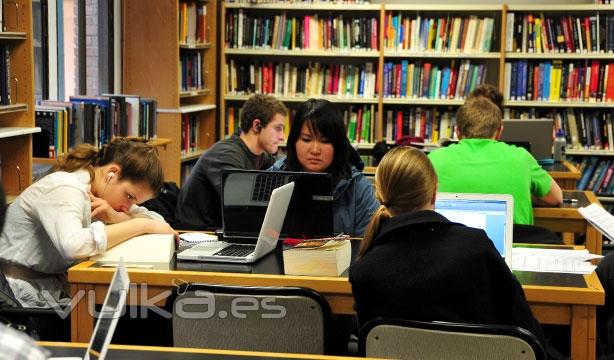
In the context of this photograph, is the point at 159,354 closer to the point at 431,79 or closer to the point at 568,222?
the point at 568,222

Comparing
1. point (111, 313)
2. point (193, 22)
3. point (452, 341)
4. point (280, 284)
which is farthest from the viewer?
point (193, 22)

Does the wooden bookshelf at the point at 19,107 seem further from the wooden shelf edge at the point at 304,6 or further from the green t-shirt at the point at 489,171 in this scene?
the wooden shelf edge at the point at 304,6

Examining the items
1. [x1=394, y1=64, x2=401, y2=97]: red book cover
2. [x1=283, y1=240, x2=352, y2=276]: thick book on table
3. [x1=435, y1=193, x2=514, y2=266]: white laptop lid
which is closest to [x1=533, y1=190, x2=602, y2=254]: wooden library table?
[x1=435, y1=193, x2=514, y2=266]: white laptop lid

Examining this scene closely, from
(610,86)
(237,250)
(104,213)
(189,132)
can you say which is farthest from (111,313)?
(610,86)

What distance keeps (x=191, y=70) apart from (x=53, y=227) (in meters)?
4.11

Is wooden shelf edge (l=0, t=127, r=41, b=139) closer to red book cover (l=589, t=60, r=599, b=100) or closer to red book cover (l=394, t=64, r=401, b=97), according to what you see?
red book cover (l=394, t=64, r=401, b=97)

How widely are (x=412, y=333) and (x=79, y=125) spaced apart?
128 inches

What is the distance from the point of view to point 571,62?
7012 mm

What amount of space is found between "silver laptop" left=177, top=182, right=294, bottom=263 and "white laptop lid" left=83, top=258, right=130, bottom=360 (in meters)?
1.28

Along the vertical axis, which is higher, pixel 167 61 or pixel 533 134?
pixel 167 61

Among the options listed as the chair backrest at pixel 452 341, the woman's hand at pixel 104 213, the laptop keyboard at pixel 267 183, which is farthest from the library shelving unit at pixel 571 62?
the chair backrest at pixel 452 341

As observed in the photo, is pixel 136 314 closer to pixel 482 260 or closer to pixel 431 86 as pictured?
pixel 482 260

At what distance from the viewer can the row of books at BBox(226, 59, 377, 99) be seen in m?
7.21

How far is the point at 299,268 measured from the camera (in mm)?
2803
